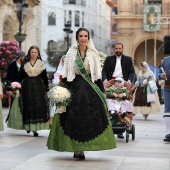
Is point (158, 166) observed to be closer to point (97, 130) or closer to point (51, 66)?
point (97, 130)

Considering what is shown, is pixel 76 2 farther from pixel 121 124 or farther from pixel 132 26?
pixel 121 124

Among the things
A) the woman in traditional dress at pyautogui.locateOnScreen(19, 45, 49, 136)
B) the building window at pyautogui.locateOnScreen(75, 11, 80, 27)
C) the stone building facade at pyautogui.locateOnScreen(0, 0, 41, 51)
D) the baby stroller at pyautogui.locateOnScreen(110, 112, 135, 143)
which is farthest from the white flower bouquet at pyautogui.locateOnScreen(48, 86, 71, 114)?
the building window at pyautogui.locateOnScreen(75, 11, 80, 27)

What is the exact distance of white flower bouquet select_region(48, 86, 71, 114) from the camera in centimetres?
995

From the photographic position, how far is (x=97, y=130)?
10.1 meters

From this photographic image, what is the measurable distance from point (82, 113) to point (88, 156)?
895 mm

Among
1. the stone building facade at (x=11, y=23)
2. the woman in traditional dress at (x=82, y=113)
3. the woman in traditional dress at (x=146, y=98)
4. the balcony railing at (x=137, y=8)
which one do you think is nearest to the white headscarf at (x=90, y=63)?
the woman in traditional dress at (x=82, y=113)

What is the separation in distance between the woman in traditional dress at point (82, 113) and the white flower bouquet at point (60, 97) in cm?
10

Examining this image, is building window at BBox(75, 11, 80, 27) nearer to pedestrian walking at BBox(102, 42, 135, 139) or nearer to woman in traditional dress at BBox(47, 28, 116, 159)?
pedestrian walking at BBox(102, 42, 135, 139)

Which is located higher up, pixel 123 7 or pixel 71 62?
pixel 123 7

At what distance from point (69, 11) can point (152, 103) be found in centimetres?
5059

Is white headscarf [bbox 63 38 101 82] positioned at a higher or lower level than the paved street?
higher

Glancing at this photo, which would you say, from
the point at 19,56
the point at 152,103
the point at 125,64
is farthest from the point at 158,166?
the point at 152,103

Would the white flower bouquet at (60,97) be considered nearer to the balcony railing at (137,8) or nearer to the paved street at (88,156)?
the paved street at (88,156)

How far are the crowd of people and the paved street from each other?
0.26m
